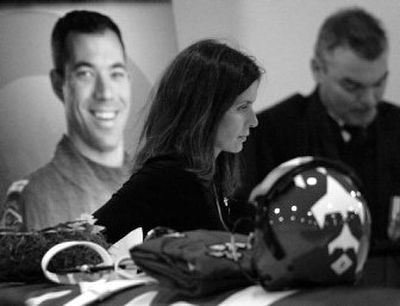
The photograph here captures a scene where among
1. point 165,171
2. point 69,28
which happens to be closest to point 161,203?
point 165,171

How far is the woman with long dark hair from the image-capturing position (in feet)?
9.18

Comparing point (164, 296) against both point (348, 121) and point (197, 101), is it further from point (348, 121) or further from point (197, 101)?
point (348, 121)

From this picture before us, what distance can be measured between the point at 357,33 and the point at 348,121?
42 cm

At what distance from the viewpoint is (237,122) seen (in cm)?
281

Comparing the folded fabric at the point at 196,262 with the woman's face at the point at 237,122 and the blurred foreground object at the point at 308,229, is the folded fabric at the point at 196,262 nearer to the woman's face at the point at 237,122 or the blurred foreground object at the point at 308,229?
the blurred foreground object at the point at 308,229

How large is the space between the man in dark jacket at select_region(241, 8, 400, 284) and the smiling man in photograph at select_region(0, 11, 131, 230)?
95 cm

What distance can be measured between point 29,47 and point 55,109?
35cm

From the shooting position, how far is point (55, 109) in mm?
5344

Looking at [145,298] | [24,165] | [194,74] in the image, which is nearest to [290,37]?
[24,165]

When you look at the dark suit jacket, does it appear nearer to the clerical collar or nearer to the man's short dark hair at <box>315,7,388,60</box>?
the clerical collar

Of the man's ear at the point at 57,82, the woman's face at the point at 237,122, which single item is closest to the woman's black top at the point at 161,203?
the woman's face at the point at 237,122

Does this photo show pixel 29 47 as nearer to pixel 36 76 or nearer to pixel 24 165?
pixel 36 76

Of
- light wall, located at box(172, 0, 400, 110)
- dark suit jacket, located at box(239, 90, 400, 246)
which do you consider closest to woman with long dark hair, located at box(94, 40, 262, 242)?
dark suit jacket, located at box(239, 90, 400, 246)

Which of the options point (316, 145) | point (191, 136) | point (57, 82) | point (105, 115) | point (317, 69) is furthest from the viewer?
point (105, 115)
